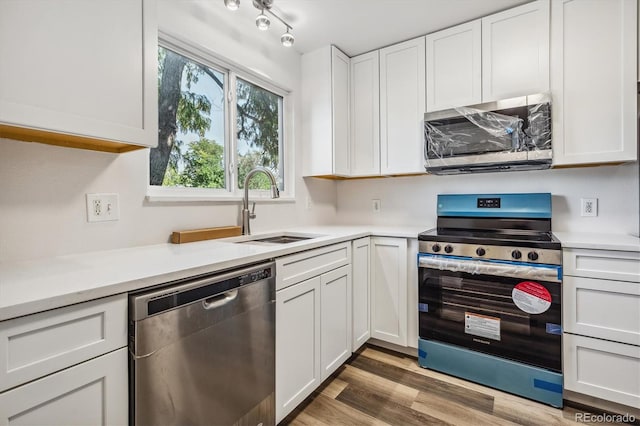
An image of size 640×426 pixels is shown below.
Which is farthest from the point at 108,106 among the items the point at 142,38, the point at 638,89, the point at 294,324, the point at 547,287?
the point at 638,89

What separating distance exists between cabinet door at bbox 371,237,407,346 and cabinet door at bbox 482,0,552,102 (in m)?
1.25

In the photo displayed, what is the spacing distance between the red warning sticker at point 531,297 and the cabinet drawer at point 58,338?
6.25 ft

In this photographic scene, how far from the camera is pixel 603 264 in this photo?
157 centimetres

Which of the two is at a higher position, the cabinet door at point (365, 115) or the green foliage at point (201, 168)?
the cabinet door at point (365, 115)

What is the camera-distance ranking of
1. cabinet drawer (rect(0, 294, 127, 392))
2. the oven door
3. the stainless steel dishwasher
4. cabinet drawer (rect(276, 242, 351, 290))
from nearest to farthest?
cabinet drawer (rect(0, 294, 127, 392)) → the stainless steel dishwasher → cabinet drawer (rect(276, 242, 351, 290)) → the oven door

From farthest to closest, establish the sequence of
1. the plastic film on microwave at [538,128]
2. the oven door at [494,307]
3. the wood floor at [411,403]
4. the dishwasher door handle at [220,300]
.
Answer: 1. the plastic film on microwave at [538,128]
2. the oven door at [494,307]
3. the wood floor at [411,403]
4. the dishwasher door handle at [220,300]

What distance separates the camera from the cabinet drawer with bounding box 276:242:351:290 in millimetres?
1451

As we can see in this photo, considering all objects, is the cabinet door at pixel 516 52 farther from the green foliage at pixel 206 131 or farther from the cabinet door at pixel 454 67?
the green foliage at pixel 206 131

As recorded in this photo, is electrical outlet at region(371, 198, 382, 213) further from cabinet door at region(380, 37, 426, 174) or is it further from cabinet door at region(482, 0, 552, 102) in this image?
cabinet door at region(482, 0, 552, 102)

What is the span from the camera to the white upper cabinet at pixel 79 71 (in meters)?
0.93

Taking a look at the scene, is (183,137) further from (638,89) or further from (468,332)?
(638,89)

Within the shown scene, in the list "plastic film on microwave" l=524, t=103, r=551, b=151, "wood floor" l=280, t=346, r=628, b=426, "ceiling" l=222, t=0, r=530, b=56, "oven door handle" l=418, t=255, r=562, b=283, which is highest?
"ceiling" l=222, t=0, r=530, b=56

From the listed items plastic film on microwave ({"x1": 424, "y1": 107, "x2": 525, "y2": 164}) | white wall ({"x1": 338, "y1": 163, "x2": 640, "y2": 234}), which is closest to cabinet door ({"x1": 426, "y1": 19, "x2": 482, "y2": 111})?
plastic film on microwave ({"x1": 424, "y1": 107, "x2": 525, "y2": 164})

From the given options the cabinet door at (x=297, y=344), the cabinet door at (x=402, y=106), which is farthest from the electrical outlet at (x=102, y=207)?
the cabinet door at (x=402, y=106)
